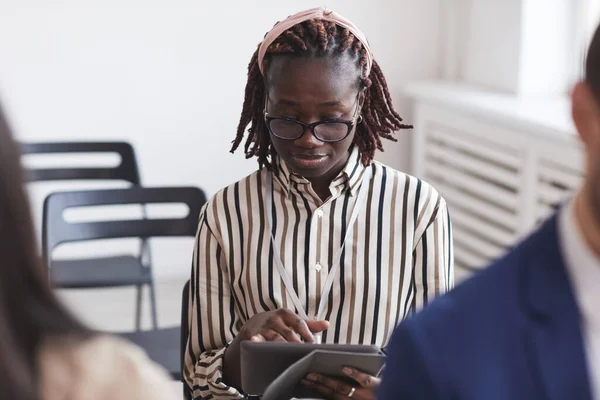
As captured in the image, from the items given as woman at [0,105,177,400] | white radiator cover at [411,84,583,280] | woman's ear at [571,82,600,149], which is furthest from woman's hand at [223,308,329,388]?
white radiator cover at [411,84,583,280]

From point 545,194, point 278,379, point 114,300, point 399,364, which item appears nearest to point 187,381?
point 278,379

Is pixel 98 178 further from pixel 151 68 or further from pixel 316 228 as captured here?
pixel 316 228

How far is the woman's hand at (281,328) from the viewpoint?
60.2 inches

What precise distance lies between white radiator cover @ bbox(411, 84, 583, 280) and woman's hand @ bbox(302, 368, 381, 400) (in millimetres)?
2019

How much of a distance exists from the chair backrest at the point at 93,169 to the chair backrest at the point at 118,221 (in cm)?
49

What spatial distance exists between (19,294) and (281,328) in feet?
2.59

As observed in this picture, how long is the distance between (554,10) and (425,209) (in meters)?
2.36

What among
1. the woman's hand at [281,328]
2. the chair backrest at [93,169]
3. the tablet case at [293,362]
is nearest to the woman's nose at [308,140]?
the woman's hand at [281,328]

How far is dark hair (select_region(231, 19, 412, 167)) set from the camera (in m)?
1.71

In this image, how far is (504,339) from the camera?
2.54 ft

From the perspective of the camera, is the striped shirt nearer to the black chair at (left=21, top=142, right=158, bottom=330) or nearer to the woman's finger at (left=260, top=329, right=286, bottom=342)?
the woman's finger at (left=260, top=329, right=286, bottom=342)

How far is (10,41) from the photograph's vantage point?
4.00m

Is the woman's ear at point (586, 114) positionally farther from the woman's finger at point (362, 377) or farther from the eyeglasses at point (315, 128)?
the eyeglasses at point (315, 128)

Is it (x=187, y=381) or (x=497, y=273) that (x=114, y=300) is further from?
(x=497, y=273)
